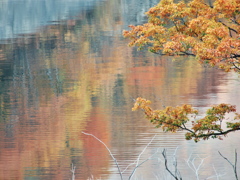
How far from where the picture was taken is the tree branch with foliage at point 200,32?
9508mm

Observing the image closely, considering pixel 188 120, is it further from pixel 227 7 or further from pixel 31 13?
pixel 31 13

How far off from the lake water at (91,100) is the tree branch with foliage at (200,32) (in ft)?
2.25

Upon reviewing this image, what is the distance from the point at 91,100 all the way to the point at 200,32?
15.1m

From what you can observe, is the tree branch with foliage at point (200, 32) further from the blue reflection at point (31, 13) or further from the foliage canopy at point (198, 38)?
the blue reflection at point (31, 13)

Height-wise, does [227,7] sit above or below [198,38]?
above

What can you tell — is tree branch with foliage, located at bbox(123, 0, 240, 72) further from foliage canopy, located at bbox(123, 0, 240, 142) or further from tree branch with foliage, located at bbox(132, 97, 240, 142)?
tree branch with foliage, located at bbox(132, 97, 240, 142)

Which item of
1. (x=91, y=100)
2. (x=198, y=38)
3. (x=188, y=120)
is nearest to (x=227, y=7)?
(x=198, y=38)

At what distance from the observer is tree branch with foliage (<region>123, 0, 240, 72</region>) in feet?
31.2

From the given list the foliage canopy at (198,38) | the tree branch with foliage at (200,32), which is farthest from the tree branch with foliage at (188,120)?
the tree branch with foliage at (200,32)

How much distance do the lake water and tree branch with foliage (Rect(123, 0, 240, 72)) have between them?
68 centimetres

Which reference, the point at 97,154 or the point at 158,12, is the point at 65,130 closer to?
the point at 97,154

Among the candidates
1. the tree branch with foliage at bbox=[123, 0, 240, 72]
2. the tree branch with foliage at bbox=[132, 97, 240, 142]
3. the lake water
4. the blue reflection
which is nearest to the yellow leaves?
the tree branch with foliage at bbox=[123, 0, 240, 72]

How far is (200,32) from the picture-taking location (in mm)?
10414

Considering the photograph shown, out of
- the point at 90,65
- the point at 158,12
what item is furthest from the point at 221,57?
the point at 90,65
